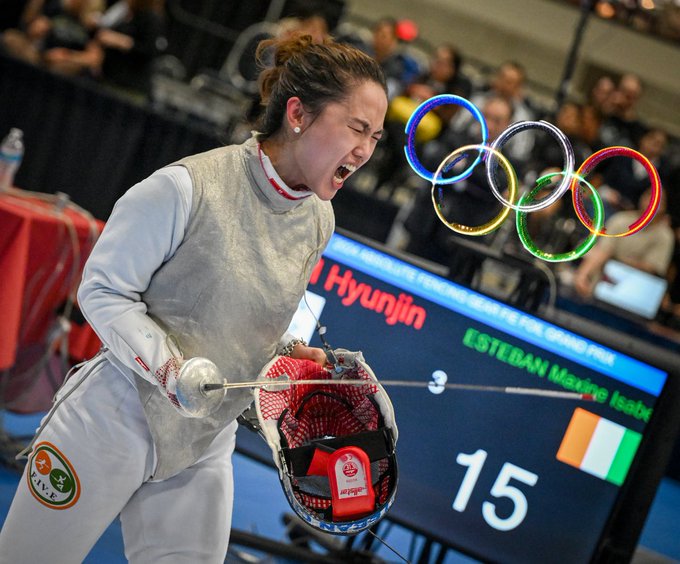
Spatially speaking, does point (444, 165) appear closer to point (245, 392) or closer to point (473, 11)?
point (245, 392)

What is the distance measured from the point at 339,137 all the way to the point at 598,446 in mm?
1717

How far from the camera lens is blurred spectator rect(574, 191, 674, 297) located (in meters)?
6.48

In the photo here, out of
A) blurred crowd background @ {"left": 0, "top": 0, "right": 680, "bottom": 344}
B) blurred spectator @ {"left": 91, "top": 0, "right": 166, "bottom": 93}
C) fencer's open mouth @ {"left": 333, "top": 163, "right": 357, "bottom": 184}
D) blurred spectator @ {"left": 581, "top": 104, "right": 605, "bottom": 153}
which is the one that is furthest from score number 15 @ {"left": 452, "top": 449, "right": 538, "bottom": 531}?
blurred spectator @ {"left": 91, "top": 0, "right": 166, "bottom": 93}

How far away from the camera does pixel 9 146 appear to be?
3.98 metres

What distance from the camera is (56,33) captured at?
7.06m

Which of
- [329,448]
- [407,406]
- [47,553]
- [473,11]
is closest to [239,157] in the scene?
[329,448]

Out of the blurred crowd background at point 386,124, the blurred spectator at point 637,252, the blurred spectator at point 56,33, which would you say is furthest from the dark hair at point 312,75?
the blurred spectator at point 56,33

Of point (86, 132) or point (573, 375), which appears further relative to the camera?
point (86, 132)

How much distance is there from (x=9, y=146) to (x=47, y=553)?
8.56 ft

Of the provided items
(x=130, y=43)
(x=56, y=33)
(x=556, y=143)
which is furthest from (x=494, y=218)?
(x=56, y=33)

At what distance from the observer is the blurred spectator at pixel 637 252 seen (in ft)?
21.3

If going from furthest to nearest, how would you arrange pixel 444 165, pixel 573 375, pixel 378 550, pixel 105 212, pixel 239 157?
pixel 105 212 < pixel 378 550 < pixel 573 375 < pixel 444 165 < pixel 239 157

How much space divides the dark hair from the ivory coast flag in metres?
1.61

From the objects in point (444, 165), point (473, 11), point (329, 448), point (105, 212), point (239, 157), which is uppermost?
point (473, 11)
